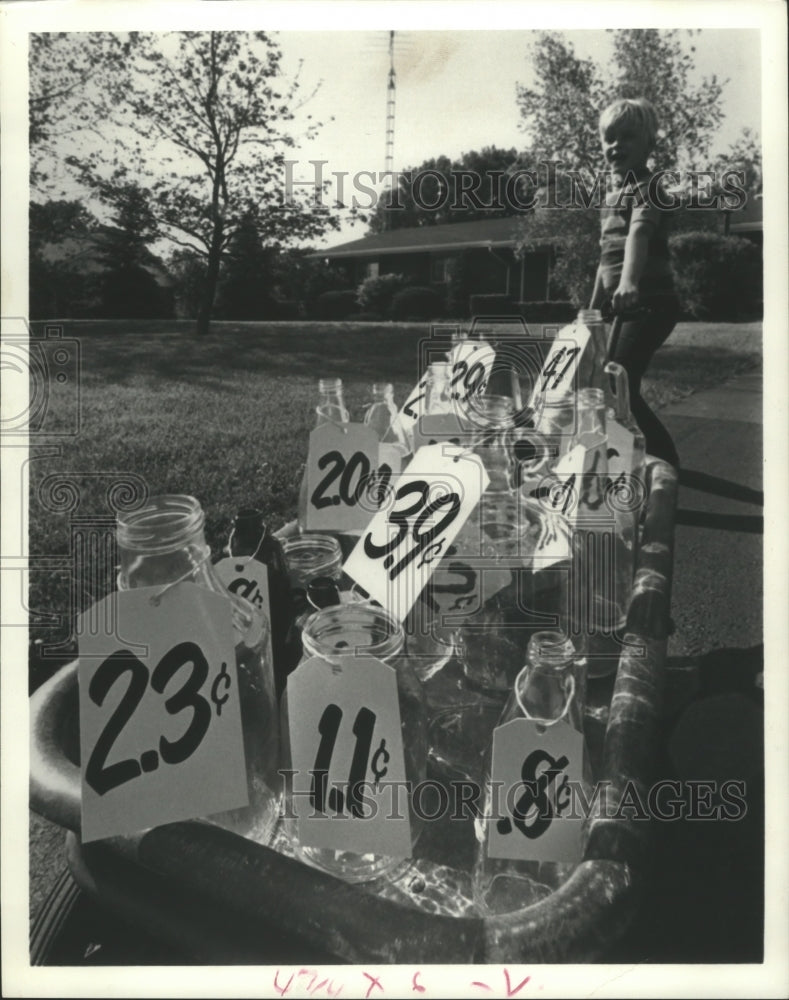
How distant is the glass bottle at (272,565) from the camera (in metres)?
0.72

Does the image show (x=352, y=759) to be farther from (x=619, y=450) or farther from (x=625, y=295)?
(x=625, y=295)

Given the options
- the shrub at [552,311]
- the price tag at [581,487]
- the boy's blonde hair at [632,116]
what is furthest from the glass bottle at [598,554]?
the shrub at [552,311]

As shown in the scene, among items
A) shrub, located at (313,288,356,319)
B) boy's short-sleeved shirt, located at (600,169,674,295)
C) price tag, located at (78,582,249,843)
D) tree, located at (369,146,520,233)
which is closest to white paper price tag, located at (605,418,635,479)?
tree, located at (369,146,520,233)

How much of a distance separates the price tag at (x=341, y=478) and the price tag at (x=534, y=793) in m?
0.44

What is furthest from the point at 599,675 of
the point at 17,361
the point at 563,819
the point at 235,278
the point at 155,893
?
the point at 235,278

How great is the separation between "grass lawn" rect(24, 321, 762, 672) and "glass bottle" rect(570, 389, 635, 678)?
23.9 inches

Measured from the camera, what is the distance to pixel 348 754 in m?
0.52

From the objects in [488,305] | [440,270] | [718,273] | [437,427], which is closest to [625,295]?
[718,273]

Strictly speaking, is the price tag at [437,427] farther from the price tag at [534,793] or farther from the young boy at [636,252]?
the young boy at [636,252]

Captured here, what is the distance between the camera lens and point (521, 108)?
971 millimetres

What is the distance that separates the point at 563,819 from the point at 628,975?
162 mm

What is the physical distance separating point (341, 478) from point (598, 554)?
362 millimetres

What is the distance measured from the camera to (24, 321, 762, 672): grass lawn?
218 cm

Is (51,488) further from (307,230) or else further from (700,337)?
(700,337)
